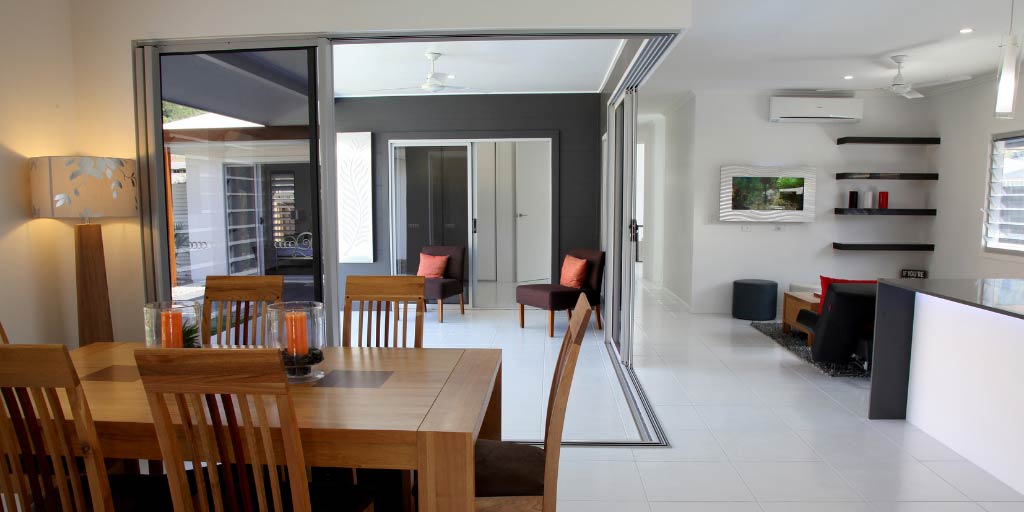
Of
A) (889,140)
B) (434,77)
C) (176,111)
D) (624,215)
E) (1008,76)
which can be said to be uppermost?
(434,77)

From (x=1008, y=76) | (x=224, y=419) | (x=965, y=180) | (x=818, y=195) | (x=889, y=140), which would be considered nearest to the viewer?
(x=224, y=419)

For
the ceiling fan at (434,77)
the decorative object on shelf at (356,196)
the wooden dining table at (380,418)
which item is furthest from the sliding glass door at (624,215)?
the decorative object on shelf at (356,196)

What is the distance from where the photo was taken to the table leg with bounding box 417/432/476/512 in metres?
1.54

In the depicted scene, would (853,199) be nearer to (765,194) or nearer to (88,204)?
(765,194)

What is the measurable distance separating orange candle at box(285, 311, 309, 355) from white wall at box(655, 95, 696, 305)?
5.84 meters

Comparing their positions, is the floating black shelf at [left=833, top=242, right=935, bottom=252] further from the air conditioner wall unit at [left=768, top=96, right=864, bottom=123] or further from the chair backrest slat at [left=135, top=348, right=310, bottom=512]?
the chair backrest slat at [left=135, top=348, right=310, bottom=512]

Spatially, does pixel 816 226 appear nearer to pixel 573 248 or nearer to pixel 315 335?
pixel 573 248

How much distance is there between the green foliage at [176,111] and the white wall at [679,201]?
5.31m

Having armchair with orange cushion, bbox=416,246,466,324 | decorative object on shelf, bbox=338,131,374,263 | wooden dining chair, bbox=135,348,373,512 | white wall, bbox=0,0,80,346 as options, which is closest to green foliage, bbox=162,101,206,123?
white wall, bbox=0,0,80,346

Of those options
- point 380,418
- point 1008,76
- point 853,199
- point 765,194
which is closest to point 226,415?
point 380,418

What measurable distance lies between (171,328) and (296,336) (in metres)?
0.41

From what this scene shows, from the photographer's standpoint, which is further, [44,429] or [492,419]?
[492,419]

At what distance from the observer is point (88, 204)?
2.97 metres

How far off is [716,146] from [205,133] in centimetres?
540
